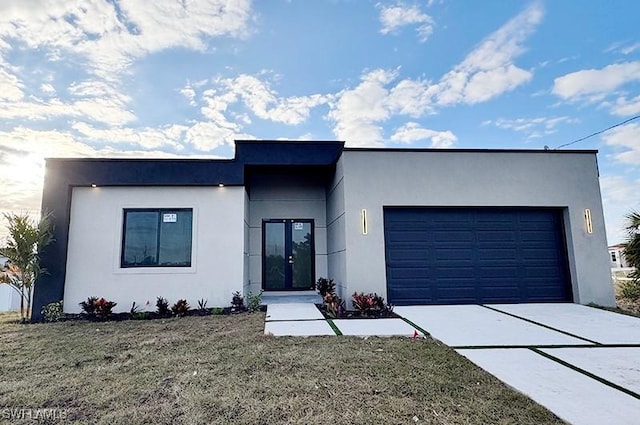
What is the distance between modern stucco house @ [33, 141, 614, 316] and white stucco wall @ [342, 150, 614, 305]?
0.08 feet

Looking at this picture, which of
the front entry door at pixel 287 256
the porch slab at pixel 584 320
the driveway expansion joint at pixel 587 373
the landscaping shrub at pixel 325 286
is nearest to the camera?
the driveway expansion joint at pixel 587 373

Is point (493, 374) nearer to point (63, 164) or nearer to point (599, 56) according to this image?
point (63, 164)

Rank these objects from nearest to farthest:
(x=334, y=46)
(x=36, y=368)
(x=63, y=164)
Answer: (x=36, y=368)
(x=63, y=164)
(x=334, y=46)

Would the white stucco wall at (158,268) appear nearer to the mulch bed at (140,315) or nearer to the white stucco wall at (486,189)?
the mulch bed at (140,315)

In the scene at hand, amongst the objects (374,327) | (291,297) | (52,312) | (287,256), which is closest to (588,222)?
(374,327)

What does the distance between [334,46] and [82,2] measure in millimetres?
5471

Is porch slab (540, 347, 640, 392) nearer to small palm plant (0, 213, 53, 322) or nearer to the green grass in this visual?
the green grass

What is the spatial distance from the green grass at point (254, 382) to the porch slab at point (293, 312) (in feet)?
4.25

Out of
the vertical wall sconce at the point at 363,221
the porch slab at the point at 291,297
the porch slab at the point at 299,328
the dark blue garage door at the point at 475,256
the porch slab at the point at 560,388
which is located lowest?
the porch slab at the point at 560,388

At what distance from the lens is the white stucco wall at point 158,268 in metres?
7.36

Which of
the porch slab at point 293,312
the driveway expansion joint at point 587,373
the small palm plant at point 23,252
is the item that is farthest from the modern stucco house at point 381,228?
the driveway expansion joint at point 587,373

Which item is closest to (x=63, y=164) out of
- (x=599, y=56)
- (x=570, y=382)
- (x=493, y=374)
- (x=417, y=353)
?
(x=417, y=353)

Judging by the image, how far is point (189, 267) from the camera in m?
7.59

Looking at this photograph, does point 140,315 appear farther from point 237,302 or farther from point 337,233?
point 337,233
